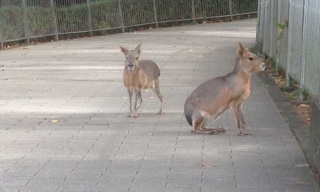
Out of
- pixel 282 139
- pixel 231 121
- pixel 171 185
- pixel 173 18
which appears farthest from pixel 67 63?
pixel 173 18

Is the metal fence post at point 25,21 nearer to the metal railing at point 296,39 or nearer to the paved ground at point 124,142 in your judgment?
the paved ground at point 124,142

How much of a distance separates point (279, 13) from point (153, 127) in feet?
25.7

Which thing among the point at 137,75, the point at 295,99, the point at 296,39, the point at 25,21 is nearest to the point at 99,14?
the point at 25,21

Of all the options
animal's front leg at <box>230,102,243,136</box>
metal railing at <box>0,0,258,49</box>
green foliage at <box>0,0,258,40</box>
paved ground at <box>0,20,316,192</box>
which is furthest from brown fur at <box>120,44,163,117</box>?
green foliage at <box>0,0,258,40</box>

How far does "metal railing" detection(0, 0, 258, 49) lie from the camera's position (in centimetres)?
2933

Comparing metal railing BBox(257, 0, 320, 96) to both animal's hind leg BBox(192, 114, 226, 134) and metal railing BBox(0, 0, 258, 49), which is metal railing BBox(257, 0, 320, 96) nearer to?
animal's hind leg BBox(192, 114, 226, 134)

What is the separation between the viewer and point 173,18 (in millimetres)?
37219

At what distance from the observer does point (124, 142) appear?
1076cm

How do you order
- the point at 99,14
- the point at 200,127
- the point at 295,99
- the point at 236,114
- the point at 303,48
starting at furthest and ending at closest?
the point at 99,14 → the point at 295,99 → the point at 303,48 → the point at 200,127 → the point at 236,114

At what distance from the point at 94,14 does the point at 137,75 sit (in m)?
21.0

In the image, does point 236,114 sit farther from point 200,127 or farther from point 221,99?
point 200,127

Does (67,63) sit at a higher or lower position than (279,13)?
lower

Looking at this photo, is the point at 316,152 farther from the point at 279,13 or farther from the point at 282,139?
the point at 279,13

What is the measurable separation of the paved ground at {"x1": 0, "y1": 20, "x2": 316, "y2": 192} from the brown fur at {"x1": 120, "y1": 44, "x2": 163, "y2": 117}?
37 cm
